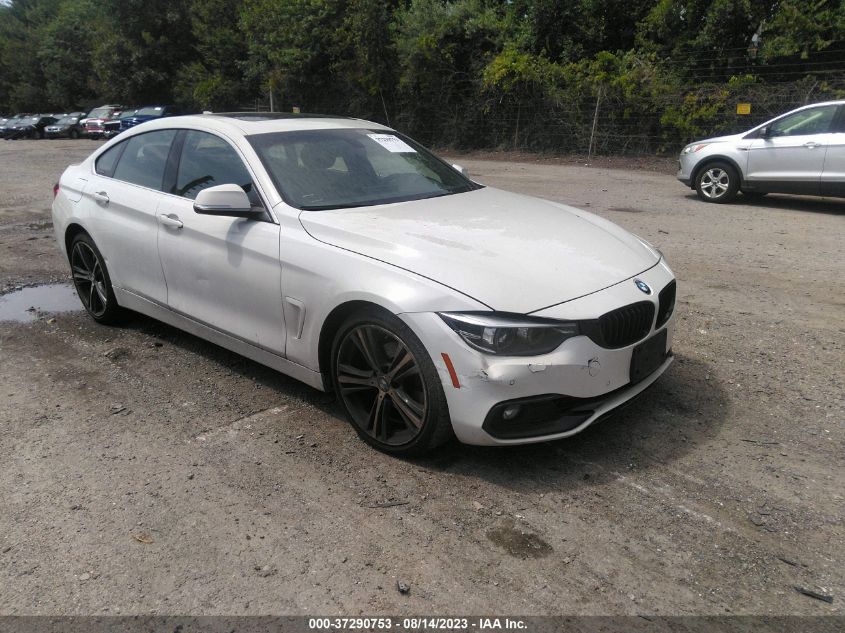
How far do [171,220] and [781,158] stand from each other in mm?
9743

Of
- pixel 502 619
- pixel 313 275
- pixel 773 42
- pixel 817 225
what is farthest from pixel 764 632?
pixel 773 42

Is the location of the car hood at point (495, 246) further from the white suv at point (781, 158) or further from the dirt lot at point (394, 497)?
the white suv at point (781, 158)

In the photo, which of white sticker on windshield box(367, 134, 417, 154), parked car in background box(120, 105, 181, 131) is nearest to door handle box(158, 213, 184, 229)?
white sticker on windshield box(367, 134, 417, 154)

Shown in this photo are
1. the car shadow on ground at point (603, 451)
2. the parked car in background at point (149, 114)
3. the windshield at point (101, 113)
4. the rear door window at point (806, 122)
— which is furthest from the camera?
the windshield at point (101, 113)

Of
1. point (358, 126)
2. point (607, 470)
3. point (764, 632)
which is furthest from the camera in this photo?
point (358, 126)

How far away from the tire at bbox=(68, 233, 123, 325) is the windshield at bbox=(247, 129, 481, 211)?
187 centimetres

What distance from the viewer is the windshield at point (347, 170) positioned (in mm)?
4102

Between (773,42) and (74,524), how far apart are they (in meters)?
21.0

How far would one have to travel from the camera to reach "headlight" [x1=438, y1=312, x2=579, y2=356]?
10.1 ft

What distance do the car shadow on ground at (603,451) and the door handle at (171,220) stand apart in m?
2.24

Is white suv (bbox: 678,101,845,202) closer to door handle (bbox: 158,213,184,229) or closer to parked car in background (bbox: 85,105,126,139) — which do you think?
door handle (bbox: 158,213,184,229)

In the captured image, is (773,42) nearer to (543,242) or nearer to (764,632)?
(543,242)

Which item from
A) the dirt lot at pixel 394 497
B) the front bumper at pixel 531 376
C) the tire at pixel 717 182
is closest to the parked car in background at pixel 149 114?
the tire at pixel 717 182

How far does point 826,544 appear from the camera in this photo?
2.82m
